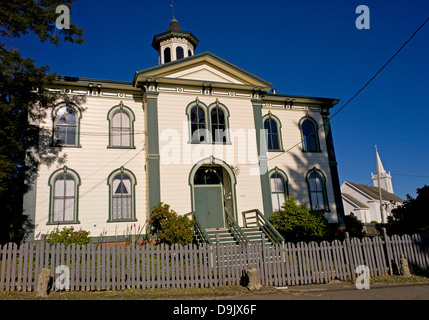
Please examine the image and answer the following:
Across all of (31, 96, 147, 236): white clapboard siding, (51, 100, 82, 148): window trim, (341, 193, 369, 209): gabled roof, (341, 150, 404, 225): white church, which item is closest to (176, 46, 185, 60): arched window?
(31, 96, 147, 236): white clapboard siding

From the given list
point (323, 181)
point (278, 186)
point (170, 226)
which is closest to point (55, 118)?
point (170, 226)

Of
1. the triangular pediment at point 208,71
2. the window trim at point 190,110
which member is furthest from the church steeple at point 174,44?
the window trim at point 190,110

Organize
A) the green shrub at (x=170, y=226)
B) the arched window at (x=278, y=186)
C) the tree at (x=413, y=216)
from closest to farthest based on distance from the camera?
the green shrub at (x=170, y=226), the tree at (x=413, y=216), the arched window at (x=278, y=186)

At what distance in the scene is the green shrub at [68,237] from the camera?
12883 mm

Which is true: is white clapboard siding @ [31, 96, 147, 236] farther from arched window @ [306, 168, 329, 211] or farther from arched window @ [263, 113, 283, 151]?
arched window @ [306, 168, 329, 211]

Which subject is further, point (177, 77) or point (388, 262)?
point (177, 77)

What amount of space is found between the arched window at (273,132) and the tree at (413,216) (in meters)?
6.93

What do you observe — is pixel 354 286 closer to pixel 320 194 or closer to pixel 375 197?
pixel 320 194

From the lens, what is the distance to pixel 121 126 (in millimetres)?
16312

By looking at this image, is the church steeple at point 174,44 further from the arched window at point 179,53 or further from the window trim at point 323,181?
the window trim at point 323,181

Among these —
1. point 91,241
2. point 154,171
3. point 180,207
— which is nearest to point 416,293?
point 180,207

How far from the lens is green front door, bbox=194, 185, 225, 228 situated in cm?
1612

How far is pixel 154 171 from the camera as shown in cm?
1520
